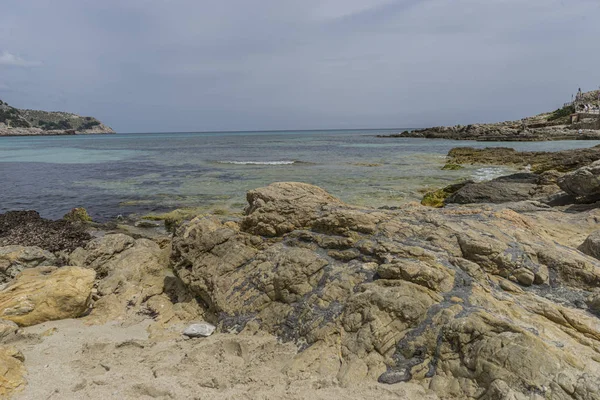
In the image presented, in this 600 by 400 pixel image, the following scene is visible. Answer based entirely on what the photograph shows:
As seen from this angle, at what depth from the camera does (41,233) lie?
12023 millimetres

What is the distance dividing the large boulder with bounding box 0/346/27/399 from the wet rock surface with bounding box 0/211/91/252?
7.18 m

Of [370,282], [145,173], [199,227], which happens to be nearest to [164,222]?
[199,227]

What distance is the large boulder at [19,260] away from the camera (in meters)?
8.02

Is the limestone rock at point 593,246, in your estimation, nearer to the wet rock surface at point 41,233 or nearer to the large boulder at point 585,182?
the large boulder at point 585,182

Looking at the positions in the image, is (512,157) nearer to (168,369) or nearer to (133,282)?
(133,282)

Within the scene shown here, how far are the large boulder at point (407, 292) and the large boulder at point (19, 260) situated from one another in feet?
13.0

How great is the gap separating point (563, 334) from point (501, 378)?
1232mm

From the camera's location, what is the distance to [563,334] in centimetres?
407

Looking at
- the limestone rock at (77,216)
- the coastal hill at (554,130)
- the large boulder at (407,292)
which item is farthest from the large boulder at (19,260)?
the coastal hill at (554,130)

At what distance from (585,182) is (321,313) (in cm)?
933

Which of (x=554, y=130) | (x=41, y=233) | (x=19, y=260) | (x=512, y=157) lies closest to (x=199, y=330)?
(x=19, y=260)

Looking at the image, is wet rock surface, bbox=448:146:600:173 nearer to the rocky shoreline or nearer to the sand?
the rocky shoreline

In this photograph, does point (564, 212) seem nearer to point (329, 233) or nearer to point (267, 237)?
point (329, 233)

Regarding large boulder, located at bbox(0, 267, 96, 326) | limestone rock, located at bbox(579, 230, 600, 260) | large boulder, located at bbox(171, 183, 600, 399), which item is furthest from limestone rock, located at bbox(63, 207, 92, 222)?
limestone rock, located at bbox(579, 230, 600, 260)
